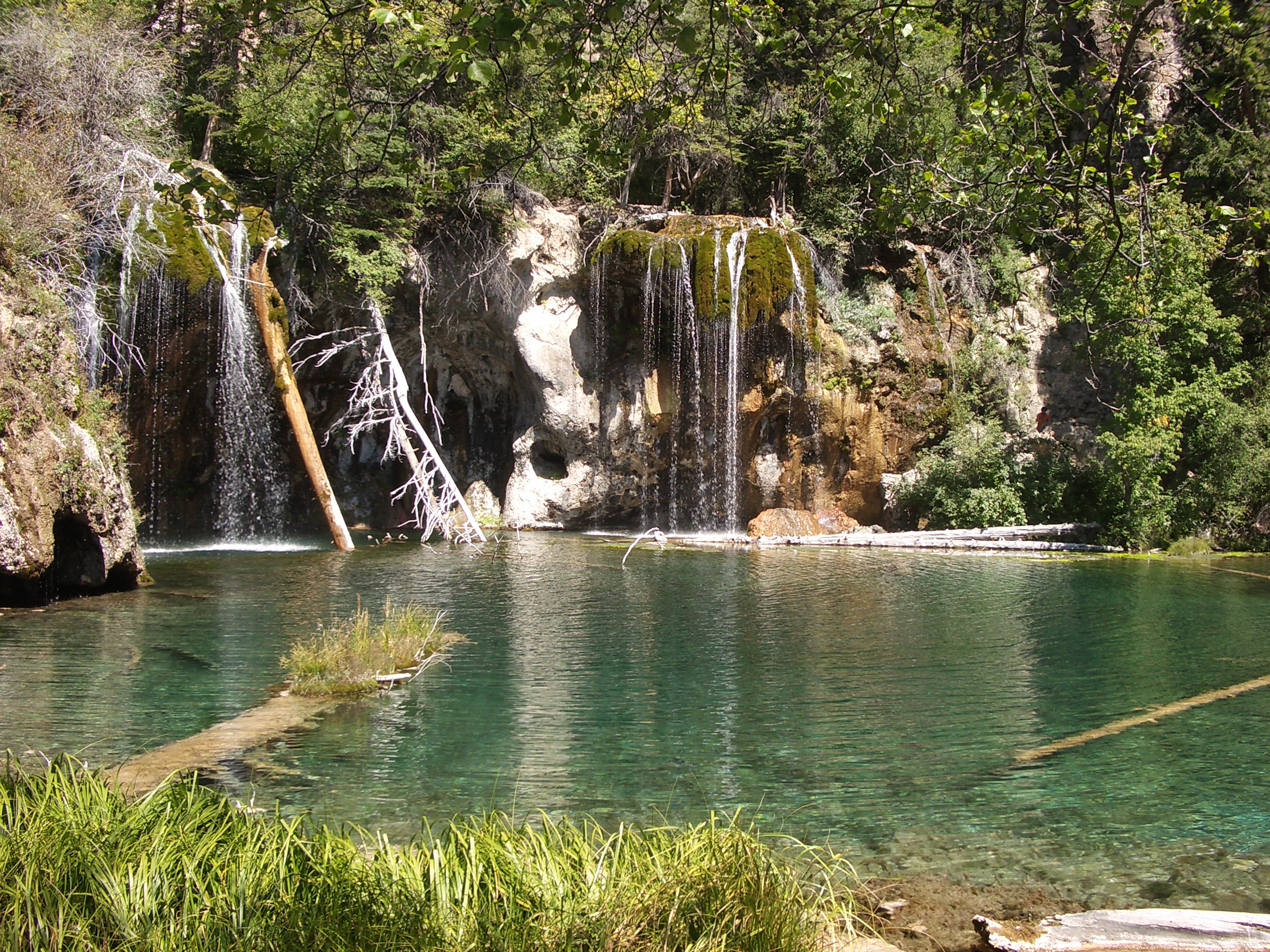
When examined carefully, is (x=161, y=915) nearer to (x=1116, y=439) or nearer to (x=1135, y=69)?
(x=1135, y=69)

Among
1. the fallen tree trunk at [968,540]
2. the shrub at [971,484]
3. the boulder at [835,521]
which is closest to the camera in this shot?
the fallen tree trunk at [968,540]

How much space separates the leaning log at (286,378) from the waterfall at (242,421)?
36 cm

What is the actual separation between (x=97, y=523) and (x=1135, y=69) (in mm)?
12513

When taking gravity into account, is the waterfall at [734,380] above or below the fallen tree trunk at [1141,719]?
above

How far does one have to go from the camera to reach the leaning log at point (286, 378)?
18172 millimetres

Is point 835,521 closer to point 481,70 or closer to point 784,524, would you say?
point 784,524

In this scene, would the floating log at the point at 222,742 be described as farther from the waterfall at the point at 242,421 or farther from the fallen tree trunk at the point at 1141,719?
the waterfall at the point at 242,421

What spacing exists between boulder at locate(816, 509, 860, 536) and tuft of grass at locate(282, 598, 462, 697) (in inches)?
549

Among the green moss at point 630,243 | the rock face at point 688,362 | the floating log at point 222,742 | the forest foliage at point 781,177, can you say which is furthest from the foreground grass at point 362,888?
the green moss at point 630,243


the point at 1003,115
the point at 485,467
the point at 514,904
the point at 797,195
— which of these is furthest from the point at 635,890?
the point at 797,195

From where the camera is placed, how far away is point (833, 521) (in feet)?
74.4

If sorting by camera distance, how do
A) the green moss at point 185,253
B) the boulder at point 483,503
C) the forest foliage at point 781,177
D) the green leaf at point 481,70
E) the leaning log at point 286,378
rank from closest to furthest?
the green leaf at point 481,70 → the forest foliage at point 781,177 → the green moss at point 185,253 → the leaning log at point 286,378 → the boulder at point 483,503

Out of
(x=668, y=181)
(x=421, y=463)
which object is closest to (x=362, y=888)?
(x=421, y=463)

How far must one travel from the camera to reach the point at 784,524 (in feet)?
71.2
